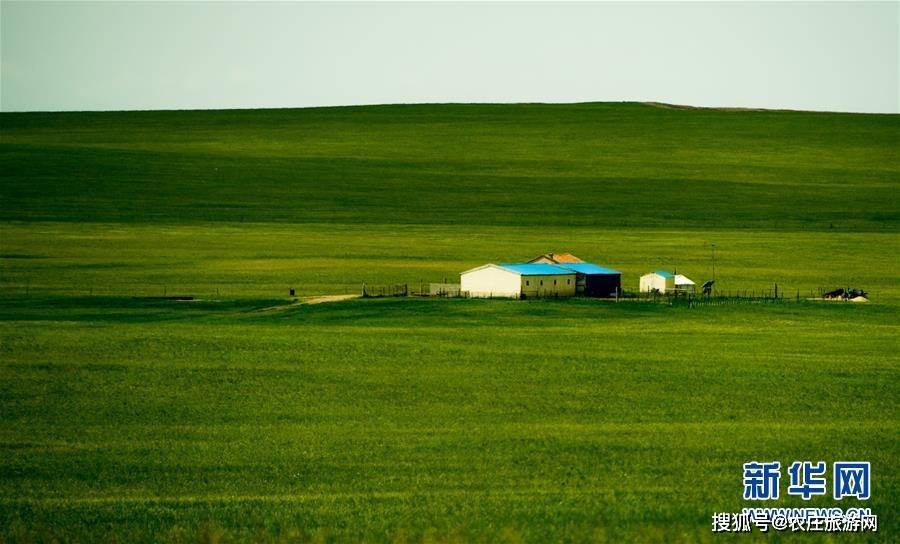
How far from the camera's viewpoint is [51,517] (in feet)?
69.9

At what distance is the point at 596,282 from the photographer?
60031mm

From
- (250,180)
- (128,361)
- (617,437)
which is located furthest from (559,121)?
(617,437)

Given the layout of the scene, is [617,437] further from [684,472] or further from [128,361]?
[128,361]

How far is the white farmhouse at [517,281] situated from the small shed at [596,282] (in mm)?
439

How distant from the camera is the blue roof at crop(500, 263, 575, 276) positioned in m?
57.8

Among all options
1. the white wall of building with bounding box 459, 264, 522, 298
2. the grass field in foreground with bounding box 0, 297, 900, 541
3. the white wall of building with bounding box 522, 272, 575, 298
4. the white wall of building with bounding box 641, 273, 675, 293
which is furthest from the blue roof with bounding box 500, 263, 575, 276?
the grass field in foreground with bounding box 0, 297, 900, 541

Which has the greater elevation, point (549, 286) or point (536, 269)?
point (536, 269)

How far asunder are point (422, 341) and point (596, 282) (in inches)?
683

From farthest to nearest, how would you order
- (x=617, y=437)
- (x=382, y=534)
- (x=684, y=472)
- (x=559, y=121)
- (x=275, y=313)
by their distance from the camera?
(x=559, y=121) < (x=275, y=313) < (x=617, y=437) < (x=684, y=472) < (x=382, y=534)

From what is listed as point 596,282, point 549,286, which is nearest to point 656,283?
point 596,282

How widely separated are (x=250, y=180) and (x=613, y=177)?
97.0 feet

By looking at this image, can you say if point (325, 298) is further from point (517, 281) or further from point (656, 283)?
point (656, 283)

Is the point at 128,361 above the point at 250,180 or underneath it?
underneath

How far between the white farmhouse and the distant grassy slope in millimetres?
26878
